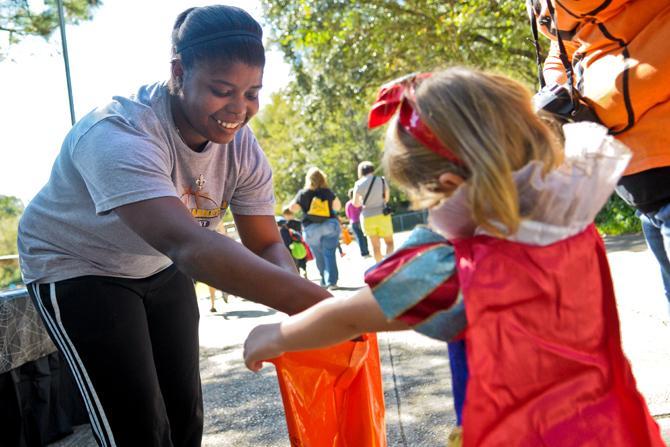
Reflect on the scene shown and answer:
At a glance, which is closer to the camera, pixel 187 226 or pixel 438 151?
pixel 438 151

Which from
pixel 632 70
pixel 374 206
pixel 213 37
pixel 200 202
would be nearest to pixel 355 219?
pixel 374 206

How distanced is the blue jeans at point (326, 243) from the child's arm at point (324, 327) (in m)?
8.12

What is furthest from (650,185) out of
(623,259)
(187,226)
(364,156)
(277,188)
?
(277,188)

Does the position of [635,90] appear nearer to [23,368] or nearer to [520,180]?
[520,180]

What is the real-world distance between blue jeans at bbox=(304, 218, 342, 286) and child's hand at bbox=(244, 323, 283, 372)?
8.08 m

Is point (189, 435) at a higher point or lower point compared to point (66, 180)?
lower

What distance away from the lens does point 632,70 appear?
199 centimetres

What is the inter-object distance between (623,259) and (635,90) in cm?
653

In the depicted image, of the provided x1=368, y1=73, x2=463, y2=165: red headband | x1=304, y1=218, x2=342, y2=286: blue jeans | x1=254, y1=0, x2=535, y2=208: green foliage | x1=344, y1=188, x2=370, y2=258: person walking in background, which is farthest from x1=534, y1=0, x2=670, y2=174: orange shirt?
x1=344, y1=188, x2=370, y2=258: person walking in background

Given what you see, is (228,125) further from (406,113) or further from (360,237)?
(360,237)

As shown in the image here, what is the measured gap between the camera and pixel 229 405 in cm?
434

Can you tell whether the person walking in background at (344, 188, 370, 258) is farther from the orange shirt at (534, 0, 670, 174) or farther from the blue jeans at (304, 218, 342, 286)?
the orange shirt at (534, 0, 670, 174)

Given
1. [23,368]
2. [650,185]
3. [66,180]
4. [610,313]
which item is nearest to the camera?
[610,313]

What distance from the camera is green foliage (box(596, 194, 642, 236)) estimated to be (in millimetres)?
10984
